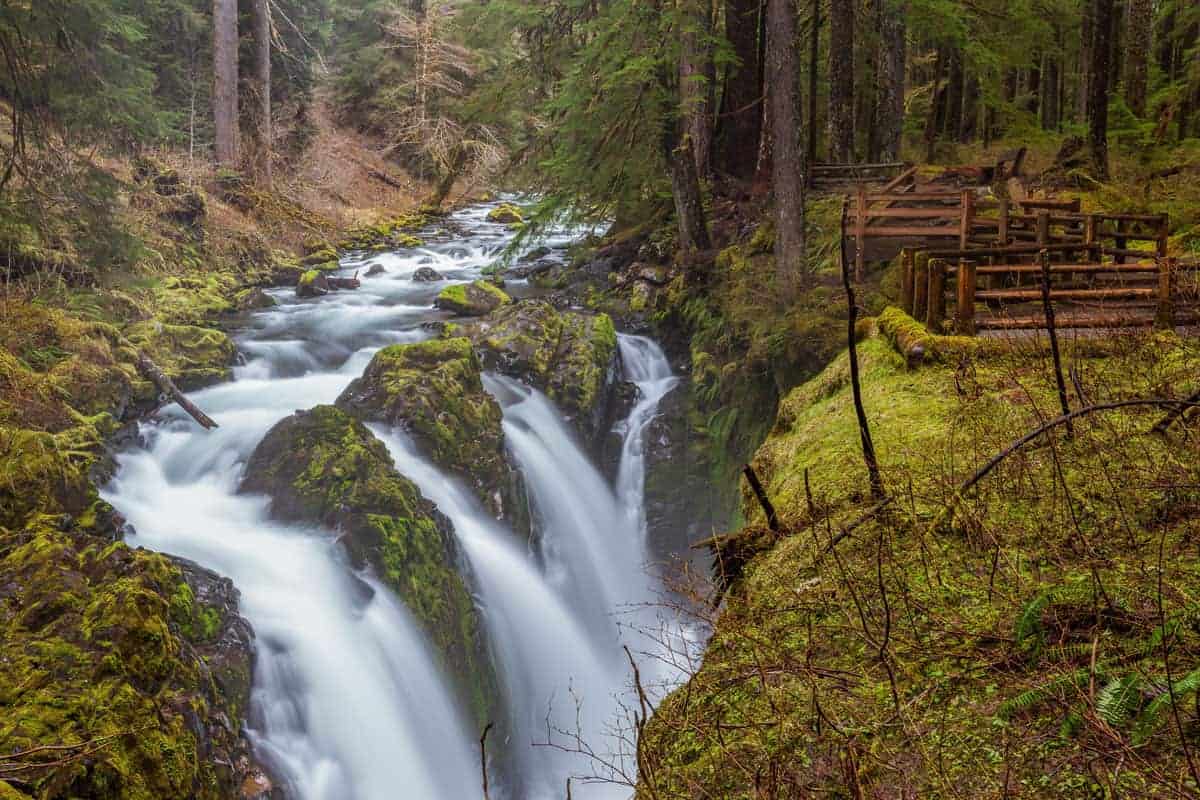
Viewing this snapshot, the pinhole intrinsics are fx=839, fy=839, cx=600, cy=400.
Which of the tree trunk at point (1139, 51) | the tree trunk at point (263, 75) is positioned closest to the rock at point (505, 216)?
the tree trunk at point (263, 75)

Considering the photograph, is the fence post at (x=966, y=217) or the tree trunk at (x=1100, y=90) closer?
the fence post at (x=966, y=217)

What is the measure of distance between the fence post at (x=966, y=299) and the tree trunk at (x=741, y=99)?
11386 millimetres

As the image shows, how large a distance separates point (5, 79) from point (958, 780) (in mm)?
12948

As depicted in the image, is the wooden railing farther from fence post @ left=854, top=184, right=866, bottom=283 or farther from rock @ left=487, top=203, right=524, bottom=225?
rock @ left=487, top=203, right=524, bottom=225

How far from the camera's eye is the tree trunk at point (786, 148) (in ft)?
39.9

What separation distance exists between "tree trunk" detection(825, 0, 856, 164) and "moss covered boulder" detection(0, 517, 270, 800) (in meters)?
16.2

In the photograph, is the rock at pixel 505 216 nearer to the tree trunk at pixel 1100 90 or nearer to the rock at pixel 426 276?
the rock at pixel 426 276

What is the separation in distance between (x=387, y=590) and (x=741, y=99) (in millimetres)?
14217

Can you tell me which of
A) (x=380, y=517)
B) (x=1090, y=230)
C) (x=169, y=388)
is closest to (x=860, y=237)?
(x=1090, y=230)

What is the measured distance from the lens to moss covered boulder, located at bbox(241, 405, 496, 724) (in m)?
9.16

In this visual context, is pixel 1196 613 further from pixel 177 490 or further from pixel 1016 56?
pixel 1016 56

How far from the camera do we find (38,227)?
35.3 feet

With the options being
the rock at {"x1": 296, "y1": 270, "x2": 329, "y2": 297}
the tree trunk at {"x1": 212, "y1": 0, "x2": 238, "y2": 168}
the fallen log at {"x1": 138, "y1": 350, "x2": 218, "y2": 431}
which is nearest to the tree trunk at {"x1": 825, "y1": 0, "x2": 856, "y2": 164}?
the rock at {"x1": 296, "y1": 270, "x2": 329, "y2": 297}

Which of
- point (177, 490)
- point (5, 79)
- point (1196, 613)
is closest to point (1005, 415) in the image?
point (1196, 613)
